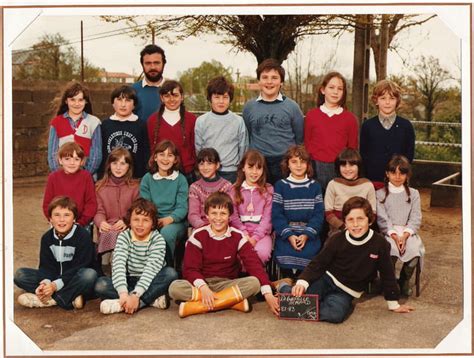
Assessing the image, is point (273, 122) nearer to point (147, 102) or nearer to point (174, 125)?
point (174, 125)

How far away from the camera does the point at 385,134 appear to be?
15.1 ft

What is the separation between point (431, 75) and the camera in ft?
15.7

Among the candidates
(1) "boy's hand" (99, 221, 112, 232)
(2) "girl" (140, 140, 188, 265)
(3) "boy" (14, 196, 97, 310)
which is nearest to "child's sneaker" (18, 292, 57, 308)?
(3) "boy" (14, 196, 97, 310)

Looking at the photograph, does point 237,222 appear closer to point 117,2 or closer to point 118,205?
point 118,205

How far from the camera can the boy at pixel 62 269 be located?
4098 millimetres

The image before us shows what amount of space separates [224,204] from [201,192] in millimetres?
407

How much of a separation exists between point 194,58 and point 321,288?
196cm

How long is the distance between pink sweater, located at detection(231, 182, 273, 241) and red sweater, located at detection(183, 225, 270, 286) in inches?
9.3

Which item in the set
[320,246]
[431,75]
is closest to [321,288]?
[320,246]

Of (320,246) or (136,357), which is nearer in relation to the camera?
(136,357)

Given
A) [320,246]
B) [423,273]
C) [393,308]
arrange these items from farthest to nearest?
[423,273]
[320,246]
[393,308]

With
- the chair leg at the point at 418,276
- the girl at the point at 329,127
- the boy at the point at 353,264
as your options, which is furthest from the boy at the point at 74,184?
the chair leg at the point at 418,276

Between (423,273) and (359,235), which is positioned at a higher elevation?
(359,235)

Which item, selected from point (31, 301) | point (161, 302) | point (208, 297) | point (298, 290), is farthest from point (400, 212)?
point (31, 301)
